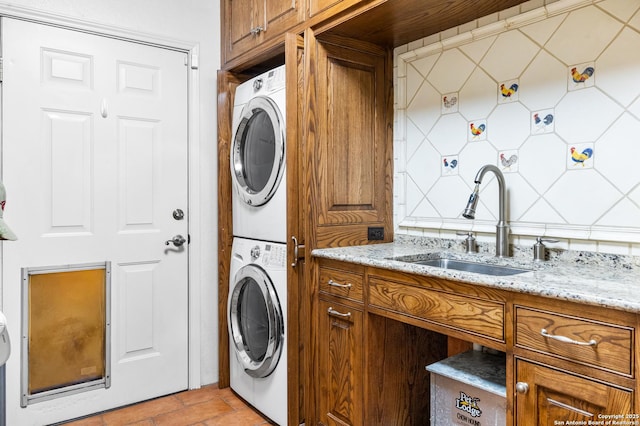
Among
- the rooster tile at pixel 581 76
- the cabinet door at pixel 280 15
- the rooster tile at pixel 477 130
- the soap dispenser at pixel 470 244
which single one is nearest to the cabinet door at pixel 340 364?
the soap dispenser at pixel 470 244

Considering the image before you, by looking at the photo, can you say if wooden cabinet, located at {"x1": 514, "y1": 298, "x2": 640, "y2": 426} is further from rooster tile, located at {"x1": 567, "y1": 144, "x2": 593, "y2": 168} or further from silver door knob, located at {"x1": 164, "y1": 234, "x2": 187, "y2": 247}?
silver door knob, located at {"x1": 164, "y1": 234, "x2": 187, "y2": 247}

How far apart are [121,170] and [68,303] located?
2.45ft

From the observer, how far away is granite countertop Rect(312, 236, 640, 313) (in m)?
1.07

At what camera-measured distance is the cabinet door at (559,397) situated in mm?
1028

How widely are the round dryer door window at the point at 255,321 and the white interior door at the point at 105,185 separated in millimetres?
378

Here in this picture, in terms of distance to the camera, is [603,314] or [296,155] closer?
[603,314]

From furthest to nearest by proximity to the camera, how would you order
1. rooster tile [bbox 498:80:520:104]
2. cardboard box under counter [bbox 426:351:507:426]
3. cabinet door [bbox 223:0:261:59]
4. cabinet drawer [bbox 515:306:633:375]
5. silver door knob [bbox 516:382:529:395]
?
1. cabinet door [bbox 223:0:261:59]
2. rooster tile [bbox 498:80:520:104]
3. cardboard box under counter [bbox 426:351:507:426]
4. silver door knob [bbox 516:382:529:395]
5. cabinet drawer [bbox 515:306:633:375]

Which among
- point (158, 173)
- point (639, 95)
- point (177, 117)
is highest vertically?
point (177, 117)

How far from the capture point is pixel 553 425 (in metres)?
1.16

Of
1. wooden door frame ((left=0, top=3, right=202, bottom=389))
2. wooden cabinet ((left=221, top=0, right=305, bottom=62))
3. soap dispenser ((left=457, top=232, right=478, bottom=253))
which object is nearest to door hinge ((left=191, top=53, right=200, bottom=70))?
wooden door frame ((left=0, top=3, right=202, bottom=389))

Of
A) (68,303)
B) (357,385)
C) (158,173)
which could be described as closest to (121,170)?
(158,173)

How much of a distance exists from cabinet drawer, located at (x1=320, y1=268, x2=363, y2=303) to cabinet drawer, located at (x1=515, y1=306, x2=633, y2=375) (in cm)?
68

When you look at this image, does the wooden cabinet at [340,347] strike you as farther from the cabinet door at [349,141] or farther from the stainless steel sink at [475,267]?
the stainless steel sink at [475,267]

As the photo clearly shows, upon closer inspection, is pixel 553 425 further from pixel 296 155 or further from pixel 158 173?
pixel 158 173
